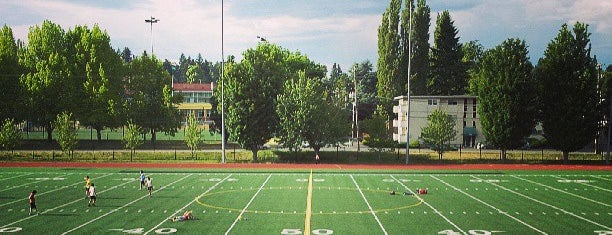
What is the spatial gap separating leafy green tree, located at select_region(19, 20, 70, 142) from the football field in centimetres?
3079

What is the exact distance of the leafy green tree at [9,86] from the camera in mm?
78312

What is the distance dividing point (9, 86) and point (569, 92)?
77.5m

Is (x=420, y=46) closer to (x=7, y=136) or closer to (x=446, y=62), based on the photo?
(x=446, y=62)

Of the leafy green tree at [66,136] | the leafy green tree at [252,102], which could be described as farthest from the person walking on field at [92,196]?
the leafy green tree at [66,136]

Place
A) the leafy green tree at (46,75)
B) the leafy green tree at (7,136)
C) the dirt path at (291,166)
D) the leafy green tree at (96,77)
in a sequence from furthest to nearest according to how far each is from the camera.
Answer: the leafy green tree at (96,77) < the leafy green tree at (46,75) < the leafy green tree at (7,136) < the dirt path at (291,166)

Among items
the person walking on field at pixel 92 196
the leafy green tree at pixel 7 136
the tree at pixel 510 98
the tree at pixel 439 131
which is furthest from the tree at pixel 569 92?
the leafy green tree at pixel 7 136

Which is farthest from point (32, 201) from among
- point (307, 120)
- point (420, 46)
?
point (420, 46)

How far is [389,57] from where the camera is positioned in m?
103

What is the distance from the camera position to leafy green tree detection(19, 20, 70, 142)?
7775cm

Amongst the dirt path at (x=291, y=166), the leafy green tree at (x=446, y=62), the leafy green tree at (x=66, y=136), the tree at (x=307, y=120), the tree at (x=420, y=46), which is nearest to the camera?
the dirt path at (x=291, y=166)

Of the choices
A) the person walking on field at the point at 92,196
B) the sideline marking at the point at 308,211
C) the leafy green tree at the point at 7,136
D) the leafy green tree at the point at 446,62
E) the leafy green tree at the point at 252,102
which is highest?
the leafy green tree at the point at 446,62

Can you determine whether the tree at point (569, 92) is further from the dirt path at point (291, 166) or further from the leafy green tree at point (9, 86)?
the leafy green tree at point (9, 86)

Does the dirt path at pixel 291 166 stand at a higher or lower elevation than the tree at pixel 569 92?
lower

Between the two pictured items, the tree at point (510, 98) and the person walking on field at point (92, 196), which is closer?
the person walking on field at point (92, 196)
